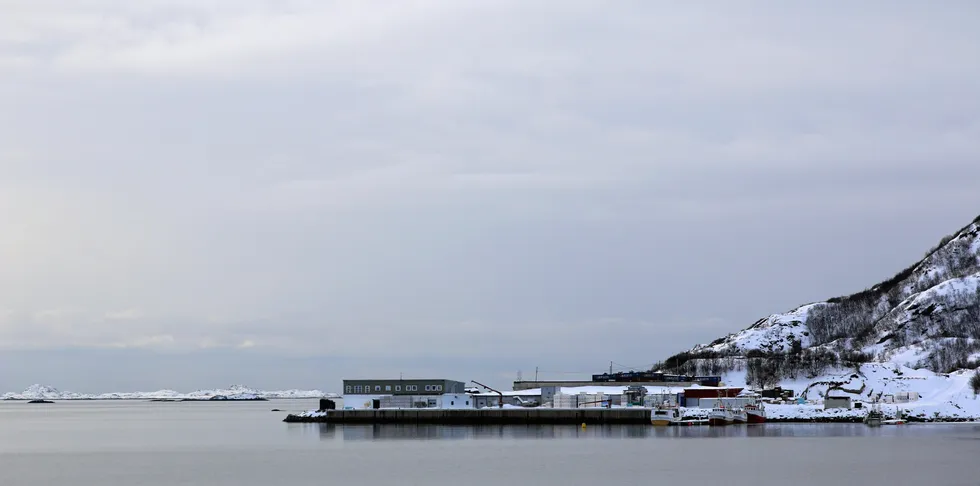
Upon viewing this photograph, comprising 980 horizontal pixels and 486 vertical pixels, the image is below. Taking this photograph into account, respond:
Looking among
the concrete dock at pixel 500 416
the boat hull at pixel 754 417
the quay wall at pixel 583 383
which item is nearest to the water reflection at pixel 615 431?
the concrete dock at pixel 500 416

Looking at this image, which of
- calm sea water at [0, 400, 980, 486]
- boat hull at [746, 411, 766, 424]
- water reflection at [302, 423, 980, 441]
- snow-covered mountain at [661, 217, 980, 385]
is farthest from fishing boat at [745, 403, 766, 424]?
snow-covered mountain at [661, 217, 980, 385]

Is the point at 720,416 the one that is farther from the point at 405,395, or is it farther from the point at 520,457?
the point at 520,457

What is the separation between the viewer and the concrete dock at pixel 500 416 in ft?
376

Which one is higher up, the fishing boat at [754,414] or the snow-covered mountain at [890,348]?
the snow-covered mountain at [890,348]

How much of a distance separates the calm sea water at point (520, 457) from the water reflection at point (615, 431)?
0.56 feet

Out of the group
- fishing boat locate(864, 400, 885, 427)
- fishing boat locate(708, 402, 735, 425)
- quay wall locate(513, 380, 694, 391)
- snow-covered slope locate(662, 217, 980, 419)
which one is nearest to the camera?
fishing boat locate(708, 402, 735, 425)

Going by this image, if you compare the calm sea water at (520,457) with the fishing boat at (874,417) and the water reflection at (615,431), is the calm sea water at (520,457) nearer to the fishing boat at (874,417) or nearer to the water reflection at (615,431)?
the water reflection at (615,431)

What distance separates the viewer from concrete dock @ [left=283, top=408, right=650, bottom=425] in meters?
115

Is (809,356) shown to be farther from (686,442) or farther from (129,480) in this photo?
(129,480)

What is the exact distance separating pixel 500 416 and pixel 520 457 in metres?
45.9

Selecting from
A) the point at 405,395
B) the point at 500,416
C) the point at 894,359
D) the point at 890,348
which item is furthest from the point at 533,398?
the point at 890,348

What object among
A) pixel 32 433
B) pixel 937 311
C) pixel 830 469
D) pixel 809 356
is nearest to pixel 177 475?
pixel 830 469

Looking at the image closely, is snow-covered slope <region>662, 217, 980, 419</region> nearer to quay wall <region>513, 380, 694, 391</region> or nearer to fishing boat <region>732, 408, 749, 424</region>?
fishing boat <region>732, 408, 749, 424</region>

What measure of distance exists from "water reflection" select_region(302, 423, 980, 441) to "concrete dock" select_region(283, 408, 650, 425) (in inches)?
118
